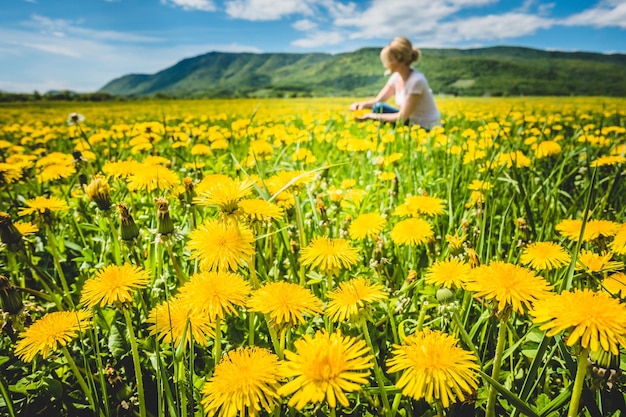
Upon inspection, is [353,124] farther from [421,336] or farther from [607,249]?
[421,336]

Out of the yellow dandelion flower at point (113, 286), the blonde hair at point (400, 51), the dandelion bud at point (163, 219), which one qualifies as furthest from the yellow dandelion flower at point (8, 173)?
the blonde hair at point (400, 51)

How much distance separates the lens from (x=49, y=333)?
95 cm

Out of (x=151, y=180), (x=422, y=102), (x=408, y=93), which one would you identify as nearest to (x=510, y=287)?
(x=151, y=180)

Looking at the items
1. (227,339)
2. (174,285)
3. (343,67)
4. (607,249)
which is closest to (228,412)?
(227,339)

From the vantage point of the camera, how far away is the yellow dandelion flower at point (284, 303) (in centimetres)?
81

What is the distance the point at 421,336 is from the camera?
0.81 m

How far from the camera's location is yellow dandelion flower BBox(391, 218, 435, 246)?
4.62ft

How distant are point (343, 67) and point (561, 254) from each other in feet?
687

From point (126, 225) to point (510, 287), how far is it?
123cm

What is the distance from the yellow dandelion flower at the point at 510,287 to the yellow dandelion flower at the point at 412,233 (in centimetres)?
54

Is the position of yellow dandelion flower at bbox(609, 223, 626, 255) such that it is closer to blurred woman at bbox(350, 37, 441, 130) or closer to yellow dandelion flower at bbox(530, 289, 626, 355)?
yellow dandelion flower at bbox(530, 289, 626, 355)

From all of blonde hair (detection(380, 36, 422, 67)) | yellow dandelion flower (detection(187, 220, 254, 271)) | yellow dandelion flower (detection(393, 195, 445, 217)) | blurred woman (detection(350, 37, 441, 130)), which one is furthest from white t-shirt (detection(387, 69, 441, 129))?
yellow dandelion flower (detection(187, 220, 254, 271))

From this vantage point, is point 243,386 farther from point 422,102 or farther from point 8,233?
point 422,102

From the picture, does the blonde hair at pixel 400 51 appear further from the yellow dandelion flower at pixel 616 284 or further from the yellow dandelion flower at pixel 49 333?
the yellow dandelion flower at pixel 49 333
